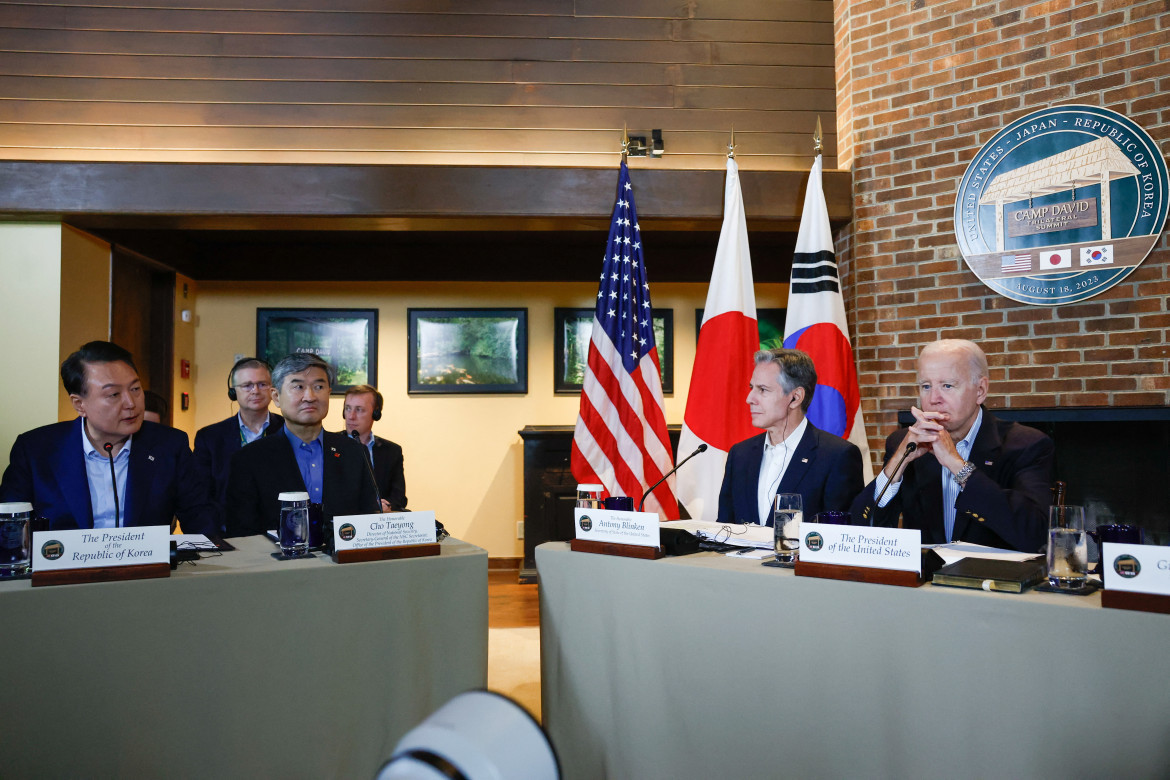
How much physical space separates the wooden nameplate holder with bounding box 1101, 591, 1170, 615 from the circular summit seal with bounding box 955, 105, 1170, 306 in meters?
2.49

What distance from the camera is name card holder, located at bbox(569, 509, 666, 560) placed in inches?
72.7

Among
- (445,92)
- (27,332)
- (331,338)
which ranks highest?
(445,92)

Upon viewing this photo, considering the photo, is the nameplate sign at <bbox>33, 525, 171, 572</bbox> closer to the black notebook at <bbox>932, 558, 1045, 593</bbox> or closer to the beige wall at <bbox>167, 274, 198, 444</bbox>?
the black notebook at <bbox>932, 558, 1045, 593</bbox>

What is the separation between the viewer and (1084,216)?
328 cm

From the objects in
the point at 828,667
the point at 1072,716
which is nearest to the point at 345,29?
the point at 828,667

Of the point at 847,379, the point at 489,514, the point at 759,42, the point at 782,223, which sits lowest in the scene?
the point at 489,514

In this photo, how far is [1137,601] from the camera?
1264 millimetres

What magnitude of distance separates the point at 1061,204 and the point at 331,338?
4.37 m

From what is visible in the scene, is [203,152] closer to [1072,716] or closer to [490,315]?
[490,315]

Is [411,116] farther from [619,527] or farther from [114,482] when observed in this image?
[619,527]

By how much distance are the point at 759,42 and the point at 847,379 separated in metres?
2.08

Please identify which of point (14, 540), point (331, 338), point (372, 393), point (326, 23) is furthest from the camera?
point (331, 338)

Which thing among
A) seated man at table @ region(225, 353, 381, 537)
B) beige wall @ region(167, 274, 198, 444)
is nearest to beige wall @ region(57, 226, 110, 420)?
beige wall @ region(167, 274, 198, 444)

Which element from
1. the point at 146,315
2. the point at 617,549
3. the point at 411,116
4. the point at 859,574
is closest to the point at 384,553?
the point at 617,549
